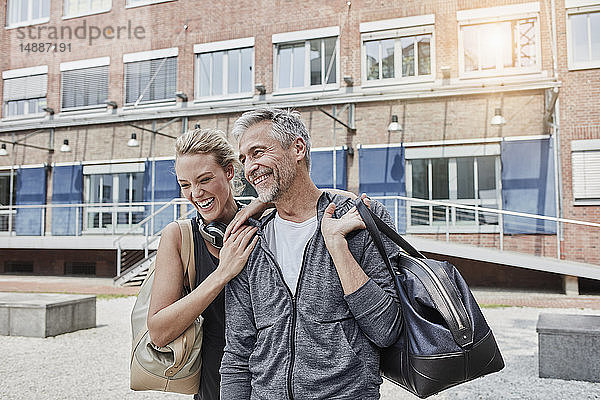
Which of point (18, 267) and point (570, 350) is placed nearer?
point (570, 350)

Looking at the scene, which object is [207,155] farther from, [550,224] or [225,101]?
[225,101]

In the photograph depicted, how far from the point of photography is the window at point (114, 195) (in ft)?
61.6

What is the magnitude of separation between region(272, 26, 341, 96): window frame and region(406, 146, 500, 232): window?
3.40 metres

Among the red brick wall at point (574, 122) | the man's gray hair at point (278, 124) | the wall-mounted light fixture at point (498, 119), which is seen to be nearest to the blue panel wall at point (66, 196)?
the wall-mounted light fixture at point (498, 119)

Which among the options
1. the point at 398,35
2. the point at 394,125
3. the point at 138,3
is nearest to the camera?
the point at 394,125

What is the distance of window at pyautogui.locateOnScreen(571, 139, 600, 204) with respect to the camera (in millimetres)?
14086

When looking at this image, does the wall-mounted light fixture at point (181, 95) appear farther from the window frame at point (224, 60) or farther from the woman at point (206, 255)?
the woman at point (206, 255)

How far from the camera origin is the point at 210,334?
82.8 inches

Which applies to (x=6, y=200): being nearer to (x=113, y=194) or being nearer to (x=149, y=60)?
(x=113, y=194)

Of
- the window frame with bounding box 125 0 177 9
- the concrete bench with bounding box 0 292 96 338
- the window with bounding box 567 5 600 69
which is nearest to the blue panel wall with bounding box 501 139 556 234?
the window with bounding box 567 5 600 69

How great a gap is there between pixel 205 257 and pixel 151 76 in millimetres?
18277

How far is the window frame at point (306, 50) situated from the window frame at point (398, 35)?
762mm

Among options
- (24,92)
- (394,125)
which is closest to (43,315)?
(394,125)

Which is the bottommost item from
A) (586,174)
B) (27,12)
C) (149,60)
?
(586,174)
